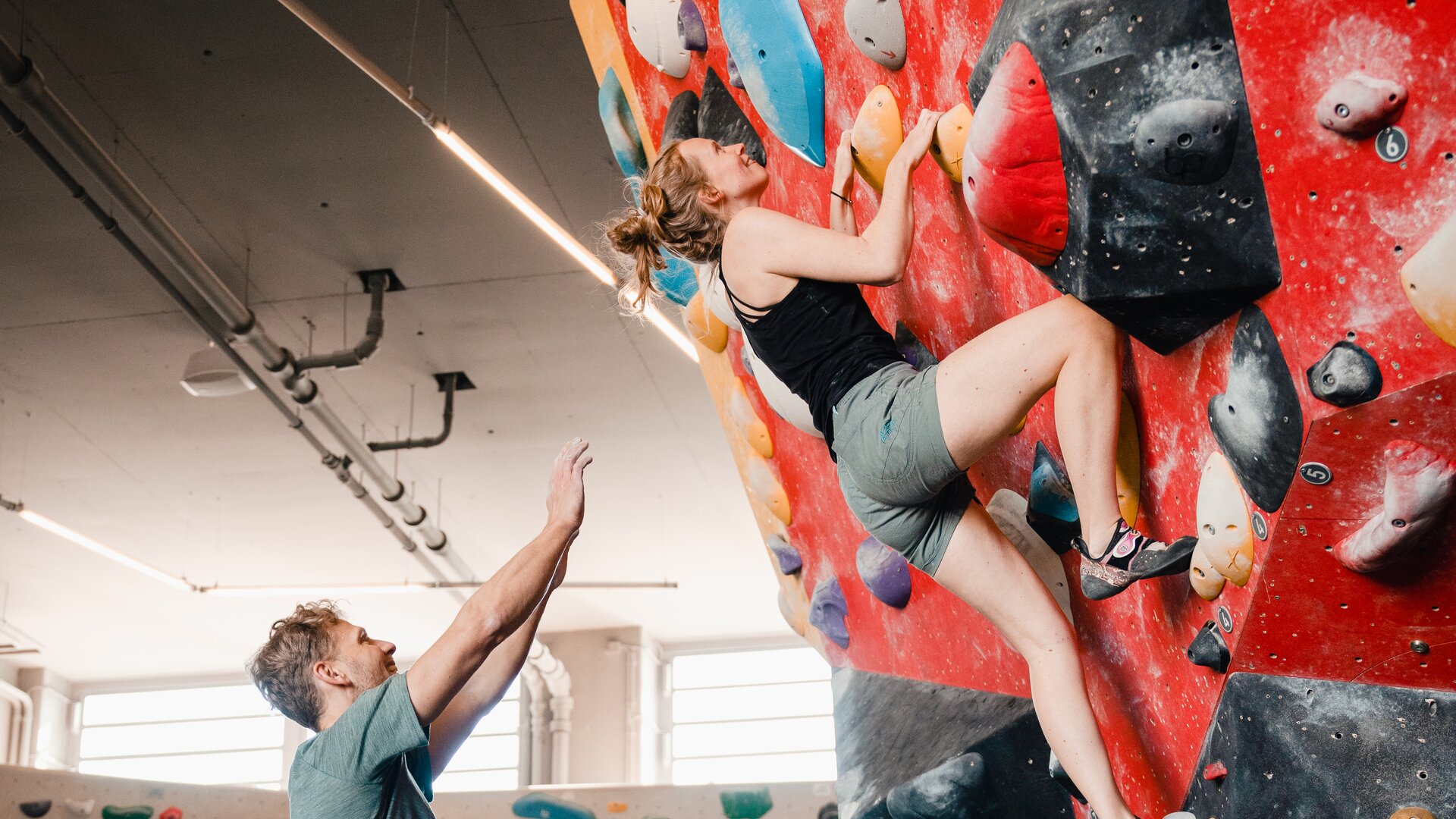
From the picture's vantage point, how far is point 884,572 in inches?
111

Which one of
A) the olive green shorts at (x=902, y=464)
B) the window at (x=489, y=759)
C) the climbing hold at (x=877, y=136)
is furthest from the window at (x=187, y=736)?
the climbing hold at (x=877, y=136)

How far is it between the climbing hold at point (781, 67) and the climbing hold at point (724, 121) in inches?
6.0

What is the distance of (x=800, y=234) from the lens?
196 cm

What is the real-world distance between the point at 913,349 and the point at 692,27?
792mm

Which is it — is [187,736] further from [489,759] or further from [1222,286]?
[1222,286]

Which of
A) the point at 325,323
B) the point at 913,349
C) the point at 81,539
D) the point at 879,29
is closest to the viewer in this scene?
the point at 879,29

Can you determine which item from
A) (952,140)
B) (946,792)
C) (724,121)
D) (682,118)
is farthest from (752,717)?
(952,140)

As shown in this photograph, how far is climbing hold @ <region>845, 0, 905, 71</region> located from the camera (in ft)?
6.17

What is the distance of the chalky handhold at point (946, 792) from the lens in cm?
260


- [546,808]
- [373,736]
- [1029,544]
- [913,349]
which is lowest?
[546,808]

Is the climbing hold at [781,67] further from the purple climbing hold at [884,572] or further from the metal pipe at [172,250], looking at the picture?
the metal pipe at [172,250]

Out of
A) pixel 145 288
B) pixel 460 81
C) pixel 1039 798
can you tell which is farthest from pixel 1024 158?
pixel 145 288

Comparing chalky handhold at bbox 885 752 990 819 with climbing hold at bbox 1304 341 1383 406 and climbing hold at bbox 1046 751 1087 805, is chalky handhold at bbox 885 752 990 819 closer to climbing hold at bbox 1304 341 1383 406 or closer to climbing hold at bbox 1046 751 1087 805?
climbing hold at bbox 1046 751 1087 805

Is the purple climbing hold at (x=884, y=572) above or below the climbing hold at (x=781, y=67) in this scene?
below
